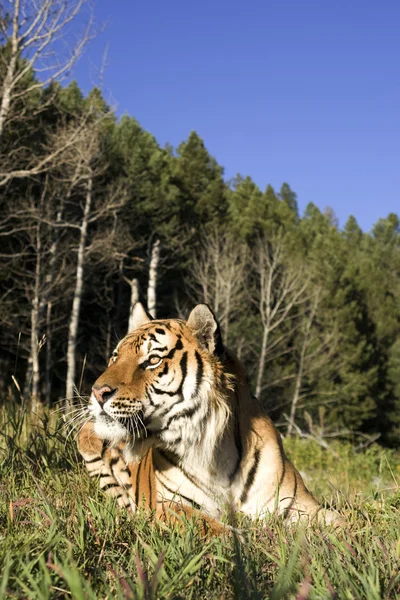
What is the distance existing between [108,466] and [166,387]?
92cm

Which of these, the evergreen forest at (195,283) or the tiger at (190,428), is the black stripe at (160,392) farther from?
the evergreen forest at (195,283)

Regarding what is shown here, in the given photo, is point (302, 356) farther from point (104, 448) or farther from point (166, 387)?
point (166, 387)

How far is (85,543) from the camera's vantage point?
210 cm

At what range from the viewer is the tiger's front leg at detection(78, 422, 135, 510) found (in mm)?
3695

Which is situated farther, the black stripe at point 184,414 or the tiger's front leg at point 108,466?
the tiger's front leg at point 108,466

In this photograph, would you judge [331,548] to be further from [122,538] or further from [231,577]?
[122,538]

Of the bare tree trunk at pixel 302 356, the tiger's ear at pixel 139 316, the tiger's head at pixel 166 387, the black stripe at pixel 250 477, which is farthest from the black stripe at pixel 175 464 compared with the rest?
the bare tree trunk at pixel 302 356

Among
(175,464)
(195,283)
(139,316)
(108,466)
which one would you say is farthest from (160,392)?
(195,283)

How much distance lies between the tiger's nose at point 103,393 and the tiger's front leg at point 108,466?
0.54m

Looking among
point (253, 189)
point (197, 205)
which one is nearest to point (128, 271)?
point (197, 205)

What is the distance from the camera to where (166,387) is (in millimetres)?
3336

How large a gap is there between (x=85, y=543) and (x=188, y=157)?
4279 cm

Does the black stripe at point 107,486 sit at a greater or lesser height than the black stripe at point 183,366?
lesser

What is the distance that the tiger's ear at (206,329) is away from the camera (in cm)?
349
